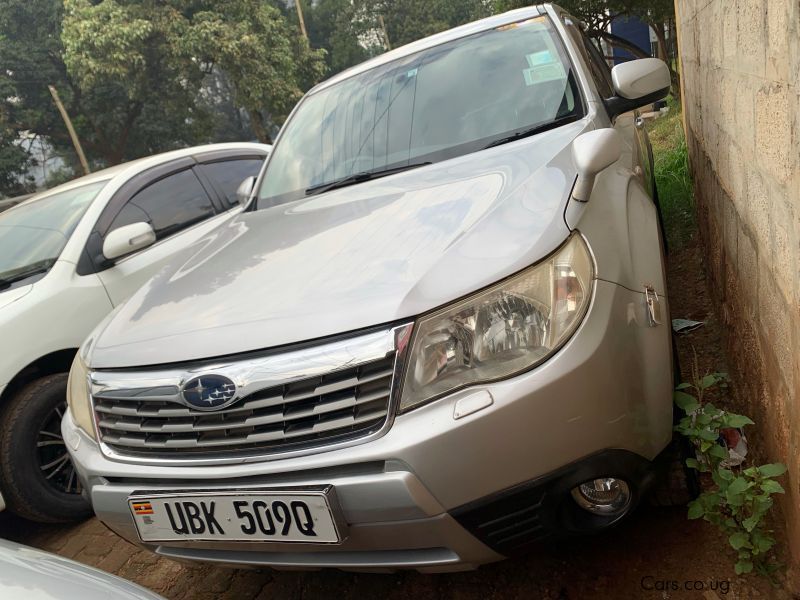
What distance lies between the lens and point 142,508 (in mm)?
1764

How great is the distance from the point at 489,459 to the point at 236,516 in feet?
2.05

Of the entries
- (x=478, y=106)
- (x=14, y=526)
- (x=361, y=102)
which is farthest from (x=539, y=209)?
(x=14, y=526)

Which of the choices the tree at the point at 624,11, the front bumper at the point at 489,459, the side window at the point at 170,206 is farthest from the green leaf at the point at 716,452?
the tree at the point at 624,11

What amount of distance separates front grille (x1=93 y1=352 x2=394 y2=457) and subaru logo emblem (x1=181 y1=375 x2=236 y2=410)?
0.07 feet

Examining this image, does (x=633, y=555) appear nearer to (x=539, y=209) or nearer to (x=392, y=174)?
(x=539, y=209)

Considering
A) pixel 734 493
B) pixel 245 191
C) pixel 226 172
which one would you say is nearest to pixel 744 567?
pixel 734 493

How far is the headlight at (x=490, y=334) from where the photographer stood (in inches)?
60.5

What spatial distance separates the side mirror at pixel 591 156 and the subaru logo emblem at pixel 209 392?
981mm

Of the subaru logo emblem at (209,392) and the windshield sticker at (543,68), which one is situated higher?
the windshield sticker at (543,68)

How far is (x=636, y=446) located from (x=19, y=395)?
2514mm

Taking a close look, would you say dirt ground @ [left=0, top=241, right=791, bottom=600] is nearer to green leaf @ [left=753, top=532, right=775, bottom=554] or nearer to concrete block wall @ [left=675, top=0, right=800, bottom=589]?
green leaf @ [left=753, top=532, right=775, bottom=554]

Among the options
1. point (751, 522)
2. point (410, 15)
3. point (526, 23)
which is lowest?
point (410, 15)

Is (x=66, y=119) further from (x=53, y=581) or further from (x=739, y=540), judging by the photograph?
(x=739, y=540)

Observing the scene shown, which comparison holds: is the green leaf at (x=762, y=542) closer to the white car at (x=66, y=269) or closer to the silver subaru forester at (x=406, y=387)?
the silver subaru forester at (x=406, y=387)
